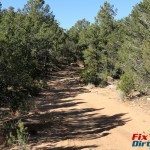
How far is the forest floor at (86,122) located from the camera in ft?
69.1

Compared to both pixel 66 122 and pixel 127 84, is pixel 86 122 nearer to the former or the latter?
pixel 66 122

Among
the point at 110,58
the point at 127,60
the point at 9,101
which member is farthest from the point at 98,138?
the point at 110,58

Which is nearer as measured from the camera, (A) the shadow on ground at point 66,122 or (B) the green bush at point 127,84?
(A) the shadow on ground at point 66,122

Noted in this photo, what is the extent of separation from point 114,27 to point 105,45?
449 centimetres

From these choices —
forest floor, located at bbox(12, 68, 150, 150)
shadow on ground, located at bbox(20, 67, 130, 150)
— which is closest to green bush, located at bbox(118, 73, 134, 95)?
forest floor, located at bbox(12, 68, 150, 150)

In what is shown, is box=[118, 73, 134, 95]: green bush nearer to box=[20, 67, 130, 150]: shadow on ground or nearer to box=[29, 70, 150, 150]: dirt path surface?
box=[29, 70, 150, 150]: dirt path surface

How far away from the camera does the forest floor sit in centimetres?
2105

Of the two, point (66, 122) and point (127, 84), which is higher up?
point (127, 84)

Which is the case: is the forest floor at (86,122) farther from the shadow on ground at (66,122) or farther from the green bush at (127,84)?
the green bush at (127,84)

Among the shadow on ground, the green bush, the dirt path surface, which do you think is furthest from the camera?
the green bush

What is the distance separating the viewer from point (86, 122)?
88.2ft

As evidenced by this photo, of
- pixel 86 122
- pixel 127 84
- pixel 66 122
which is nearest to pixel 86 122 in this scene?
pixel 86 122

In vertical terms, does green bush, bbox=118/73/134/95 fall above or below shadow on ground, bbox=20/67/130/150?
above

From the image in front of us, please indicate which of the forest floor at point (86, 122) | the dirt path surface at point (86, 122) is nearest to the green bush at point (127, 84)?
the forest floor at point (86, 122)
